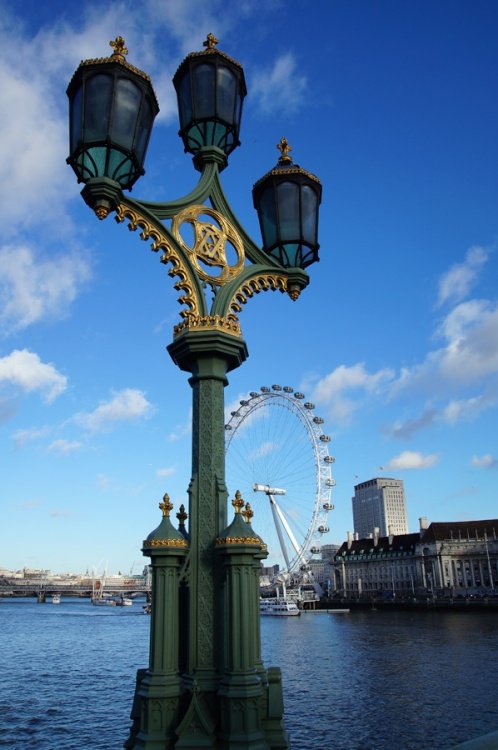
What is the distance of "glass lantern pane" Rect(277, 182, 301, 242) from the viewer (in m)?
7.53

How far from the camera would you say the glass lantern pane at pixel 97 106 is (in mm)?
5891

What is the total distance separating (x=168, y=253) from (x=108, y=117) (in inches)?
58.7

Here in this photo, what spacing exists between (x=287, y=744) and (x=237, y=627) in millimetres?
1262

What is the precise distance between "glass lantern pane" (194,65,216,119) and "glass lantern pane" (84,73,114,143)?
1.47m

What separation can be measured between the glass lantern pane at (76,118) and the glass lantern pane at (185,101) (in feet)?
5.27

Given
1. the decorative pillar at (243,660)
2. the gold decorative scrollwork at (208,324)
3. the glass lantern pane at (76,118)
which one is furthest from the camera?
the gold decorative scrollwork at (208,324)

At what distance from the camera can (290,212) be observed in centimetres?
755

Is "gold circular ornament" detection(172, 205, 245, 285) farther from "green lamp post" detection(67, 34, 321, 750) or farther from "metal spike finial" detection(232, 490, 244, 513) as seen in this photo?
"metal spike finial" detection(232, 490, 244, 513)

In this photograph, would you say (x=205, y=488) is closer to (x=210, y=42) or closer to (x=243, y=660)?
(x=243, y=660)

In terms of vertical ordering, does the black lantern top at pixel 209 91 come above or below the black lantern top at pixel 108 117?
above

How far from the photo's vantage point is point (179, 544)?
237 inches

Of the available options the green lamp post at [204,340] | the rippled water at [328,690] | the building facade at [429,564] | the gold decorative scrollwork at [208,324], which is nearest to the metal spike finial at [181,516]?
the green lamp post at [204,340]

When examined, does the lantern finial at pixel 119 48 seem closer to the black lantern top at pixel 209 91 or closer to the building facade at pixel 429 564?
the black lantern top at pixel 209 91

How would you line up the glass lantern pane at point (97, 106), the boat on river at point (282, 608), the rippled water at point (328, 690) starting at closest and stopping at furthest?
the glass lantern pane at point (97, 106)
the rippled water at point (328, 690)
the boat on river at point (282, 608)
